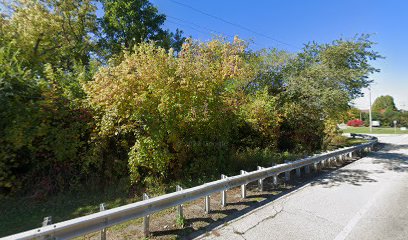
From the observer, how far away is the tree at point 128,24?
1655cm

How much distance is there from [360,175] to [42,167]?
9.97 meters

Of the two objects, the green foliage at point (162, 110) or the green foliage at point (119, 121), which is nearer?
the green foliage at point (119, 121)

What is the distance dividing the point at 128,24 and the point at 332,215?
55.7 feet

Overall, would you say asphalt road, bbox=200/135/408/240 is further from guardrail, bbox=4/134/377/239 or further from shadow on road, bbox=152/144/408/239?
guardrail, bbox=4/134/377/239

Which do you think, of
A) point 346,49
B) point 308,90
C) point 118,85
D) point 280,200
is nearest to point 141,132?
point 118,85

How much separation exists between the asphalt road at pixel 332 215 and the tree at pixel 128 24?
1478cm

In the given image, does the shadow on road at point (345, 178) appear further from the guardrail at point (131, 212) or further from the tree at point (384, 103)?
the tree at point (384, 103)

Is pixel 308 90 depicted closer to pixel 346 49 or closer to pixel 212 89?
pixel 346 49

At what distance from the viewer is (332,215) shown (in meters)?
4.69

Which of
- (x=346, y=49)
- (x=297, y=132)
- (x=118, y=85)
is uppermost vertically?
(x=346, y=49)

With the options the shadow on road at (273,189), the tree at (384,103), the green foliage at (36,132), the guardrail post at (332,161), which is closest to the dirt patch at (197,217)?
the shadow on road at (273,189)

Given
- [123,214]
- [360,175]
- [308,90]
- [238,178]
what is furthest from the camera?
[308,90]

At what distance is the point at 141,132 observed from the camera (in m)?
6.16

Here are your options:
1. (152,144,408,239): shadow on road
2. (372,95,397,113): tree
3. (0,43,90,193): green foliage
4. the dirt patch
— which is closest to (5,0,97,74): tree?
(0,43,90,193): green foliage
